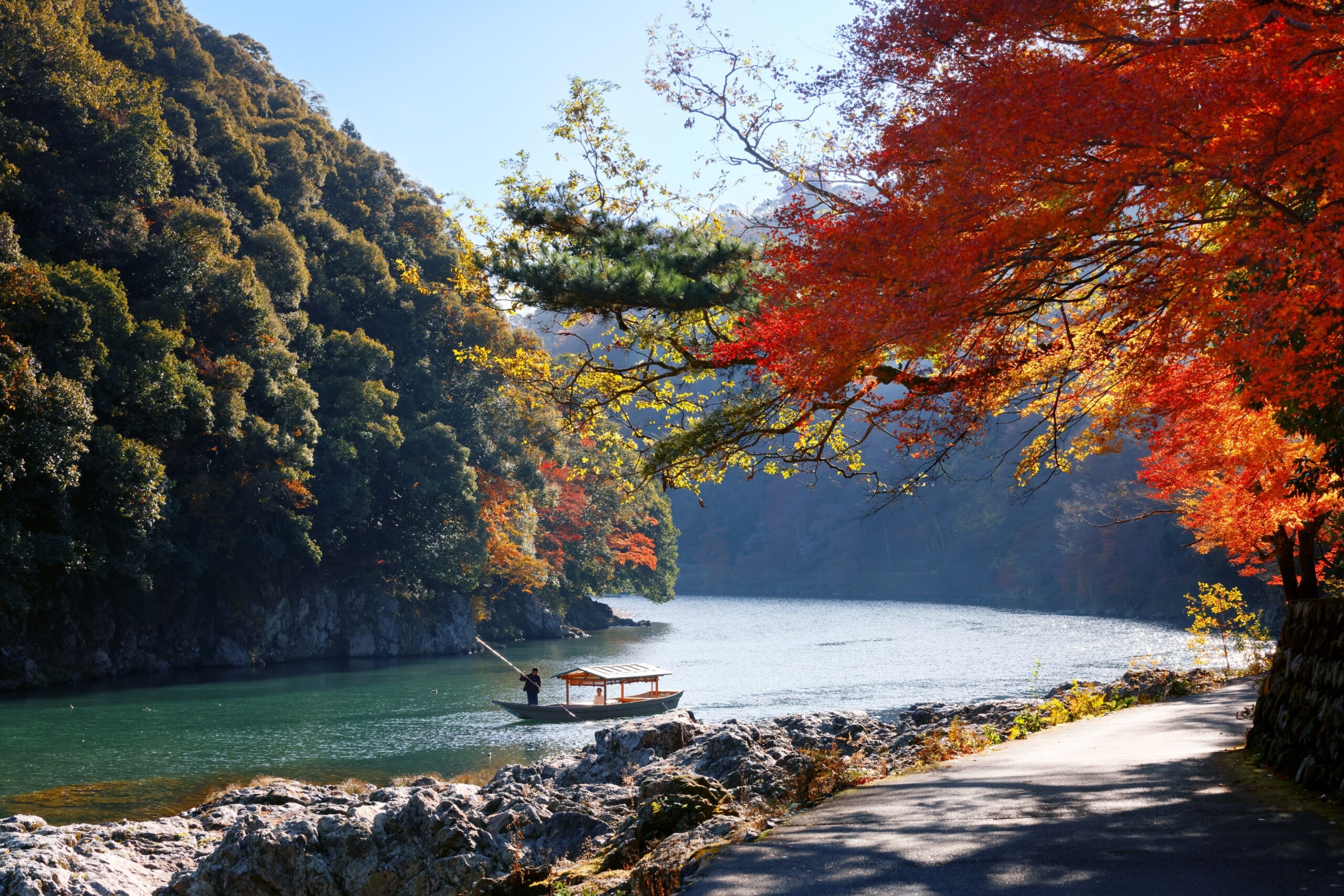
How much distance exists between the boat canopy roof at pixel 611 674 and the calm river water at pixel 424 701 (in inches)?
52.2

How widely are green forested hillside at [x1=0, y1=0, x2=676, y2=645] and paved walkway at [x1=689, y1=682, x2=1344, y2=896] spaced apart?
11.1 meters

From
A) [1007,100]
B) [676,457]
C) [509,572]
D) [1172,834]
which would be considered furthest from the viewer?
[509,572]

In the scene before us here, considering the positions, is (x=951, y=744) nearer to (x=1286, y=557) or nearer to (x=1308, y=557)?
(x=1308, y=557)

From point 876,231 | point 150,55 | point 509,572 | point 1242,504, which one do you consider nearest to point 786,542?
point 509,572

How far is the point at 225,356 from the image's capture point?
27.5 m

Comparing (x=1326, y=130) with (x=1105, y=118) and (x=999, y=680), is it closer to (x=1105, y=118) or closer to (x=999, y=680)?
(x=1105, y=118)

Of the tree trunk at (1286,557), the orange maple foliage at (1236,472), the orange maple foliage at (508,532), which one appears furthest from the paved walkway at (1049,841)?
the orange maple foliage at (508,532)

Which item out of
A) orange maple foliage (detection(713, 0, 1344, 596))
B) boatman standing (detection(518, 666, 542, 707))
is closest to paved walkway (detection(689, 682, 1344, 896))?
orange maple foliage (detection(713, 0, 1344, 596))

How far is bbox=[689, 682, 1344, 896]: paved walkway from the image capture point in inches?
181

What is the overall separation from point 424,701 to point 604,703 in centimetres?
548

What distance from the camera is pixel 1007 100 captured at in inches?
257

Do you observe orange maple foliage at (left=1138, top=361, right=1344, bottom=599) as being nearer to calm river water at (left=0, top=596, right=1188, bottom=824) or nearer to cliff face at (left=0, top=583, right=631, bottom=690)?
calm river water at (left=0, top=596, right=1188, bottom=824)

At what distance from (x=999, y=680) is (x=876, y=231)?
2230 centimetres

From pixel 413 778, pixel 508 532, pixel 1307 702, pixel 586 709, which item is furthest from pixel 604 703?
pixel 1307 702
